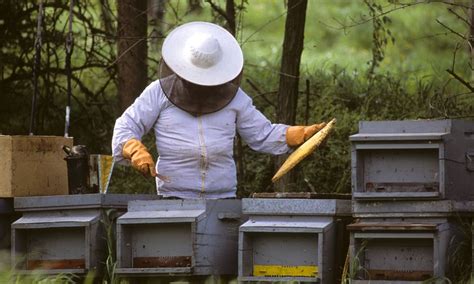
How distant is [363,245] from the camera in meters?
5.64

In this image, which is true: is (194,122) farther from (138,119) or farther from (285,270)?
(285,270)

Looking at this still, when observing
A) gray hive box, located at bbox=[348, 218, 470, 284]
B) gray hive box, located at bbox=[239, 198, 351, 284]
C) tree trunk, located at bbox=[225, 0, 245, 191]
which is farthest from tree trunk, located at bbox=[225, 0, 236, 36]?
A: gray hive box, located at bbox=[348, 218, 470, 284]

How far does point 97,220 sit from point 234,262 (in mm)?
775

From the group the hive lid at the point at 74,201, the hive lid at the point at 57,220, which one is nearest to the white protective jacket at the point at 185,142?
the hive lid at the point at 74,201

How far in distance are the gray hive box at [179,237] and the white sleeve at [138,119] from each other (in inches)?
20.0

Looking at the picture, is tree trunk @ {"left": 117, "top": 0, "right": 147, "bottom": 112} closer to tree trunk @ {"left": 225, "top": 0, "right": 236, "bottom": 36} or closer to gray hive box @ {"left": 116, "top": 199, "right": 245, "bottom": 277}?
tree trunk @ {"left": 225, "top": 0, "right": 236, "bottom": 36}

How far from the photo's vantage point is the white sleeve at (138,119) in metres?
6.45

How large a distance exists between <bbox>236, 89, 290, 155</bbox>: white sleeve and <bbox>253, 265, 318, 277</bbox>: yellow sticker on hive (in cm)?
106

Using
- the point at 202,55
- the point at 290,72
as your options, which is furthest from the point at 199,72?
the point at 290,72

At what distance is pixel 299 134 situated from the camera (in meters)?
6.57

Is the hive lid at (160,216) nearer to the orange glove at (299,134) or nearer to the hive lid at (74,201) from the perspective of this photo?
the hive lid at (74,201)

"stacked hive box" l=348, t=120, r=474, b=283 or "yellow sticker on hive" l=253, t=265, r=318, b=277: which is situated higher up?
"stacked hive box" l=348, t=120, r=474, b=283

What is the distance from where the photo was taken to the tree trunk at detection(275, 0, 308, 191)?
8398 millimetres

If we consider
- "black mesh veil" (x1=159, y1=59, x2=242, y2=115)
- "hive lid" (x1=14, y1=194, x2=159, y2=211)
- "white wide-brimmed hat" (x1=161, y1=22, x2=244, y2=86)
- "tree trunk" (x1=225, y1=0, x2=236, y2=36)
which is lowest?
"hive lid" (x1=14, y1=194, x2=159, y2=211)
